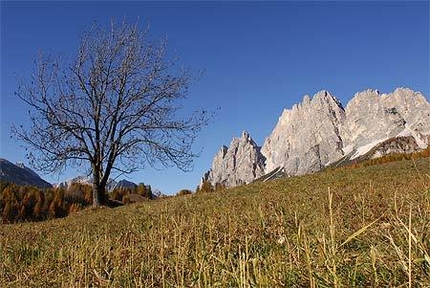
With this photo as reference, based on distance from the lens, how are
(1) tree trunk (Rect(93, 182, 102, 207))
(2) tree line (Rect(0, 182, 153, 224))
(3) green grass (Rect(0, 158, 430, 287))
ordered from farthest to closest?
(1) tree trunk (Rect(93, 182, 102, 207)), (2) tree line (Rect(0, 182, 153, 224)), (3) green grass (Rect(0, 158, 430, 287))

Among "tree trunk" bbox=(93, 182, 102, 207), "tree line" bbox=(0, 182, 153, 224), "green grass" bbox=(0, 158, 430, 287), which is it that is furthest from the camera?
"tree trunk" bbox=(93, 182, 102, 207)

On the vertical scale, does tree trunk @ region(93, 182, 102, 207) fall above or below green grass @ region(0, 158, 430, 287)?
above

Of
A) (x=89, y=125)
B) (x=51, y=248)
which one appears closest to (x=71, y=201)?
(x=89, y=125)

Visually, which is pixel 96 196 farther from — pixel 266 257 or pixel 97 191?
pixel 266 257

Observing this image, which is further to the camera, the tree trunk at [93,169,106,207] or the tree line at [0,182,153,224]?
the tree trunk at [93,169,106,207]

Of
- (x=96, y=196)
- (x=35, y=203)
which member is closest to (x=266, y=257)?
(x=96, y=196)

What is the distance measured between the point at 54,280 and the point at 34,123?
20.4m

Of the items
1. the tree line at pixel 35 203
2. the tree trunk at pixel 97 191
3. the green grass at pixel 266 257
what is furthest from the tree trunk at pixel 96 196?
the green grass at pixel 266 257

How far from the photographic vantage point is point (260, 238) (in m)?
5.14

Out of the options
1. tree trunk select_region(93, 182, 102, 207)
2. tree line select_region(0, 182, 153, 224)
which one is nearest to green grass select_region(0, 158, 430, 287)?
tree line select_region(0, 182, 153, 224)

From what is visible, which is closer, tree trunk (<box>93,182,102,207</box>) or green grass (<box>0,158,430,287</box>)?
green grass (<box>0,158,430,287</box>)

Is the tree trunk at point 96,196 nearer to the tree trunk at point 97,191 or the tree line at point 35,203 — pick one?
the tree trunk at point 97,191

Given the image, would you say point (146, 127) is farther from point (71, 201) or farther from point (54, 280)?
point (54, 280)

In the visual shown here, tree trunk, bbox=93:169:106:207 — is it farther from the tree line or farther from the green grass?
the green grass
